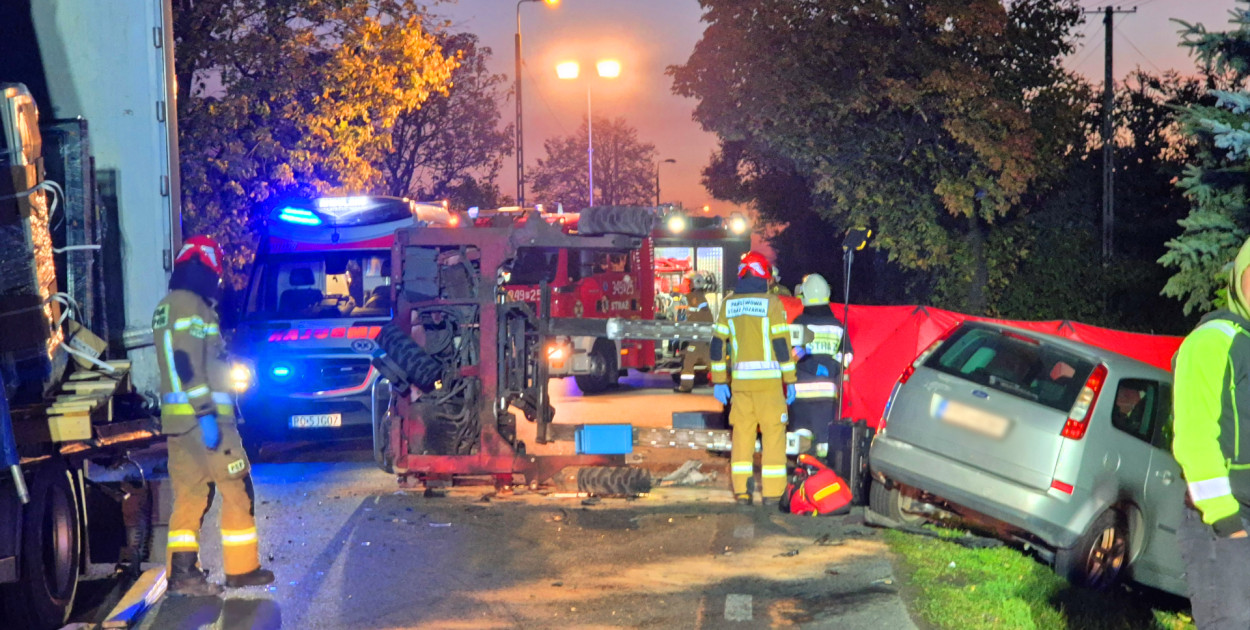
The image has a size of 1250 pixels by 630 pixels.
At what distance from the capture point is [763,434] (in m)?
9.44

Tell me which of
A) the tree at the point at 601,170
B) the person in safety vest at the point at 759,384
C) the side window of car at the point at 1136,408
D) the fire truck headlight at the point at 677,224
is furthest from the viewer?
the tree at the point at 601,170

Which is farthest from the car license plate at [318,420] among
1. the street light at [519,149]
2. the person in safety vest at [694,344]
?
the street light at [519,149]

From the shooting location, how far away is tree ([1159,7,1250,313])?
963cm

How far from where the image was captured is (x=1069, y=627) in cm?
612

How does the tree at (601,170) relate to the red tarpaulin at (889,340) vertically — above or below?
above

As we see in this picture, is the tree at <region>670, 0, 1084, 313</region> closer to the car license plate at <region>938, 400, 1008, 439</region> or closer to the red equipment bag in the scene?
the red equipment bag

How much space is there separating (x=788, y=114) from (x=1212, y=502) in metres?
25.1

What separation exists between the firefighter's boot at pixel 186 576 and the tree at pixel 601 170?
6482 cm

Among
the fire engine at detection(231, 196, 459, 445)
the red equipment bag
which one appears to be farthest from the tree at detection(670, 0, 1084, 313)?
the red equipment bag

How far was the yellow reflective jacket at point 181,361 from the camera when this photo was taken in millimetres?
6641

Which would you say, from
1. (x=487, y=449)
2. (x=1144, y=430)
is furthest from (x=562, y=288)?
(x=1144, y=430)

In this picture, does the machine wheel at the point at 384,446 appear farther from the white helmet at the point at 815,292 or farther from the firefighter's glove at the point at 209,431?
the white helmet at the point at 815,292

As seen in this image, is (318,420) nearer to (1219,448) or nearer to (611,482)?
(611,482)

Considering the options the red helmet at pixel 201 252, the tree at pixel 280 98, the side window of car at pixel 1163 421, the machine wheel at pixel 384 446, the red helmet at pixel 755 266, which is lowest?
the machine wheel at pixel 384 446
